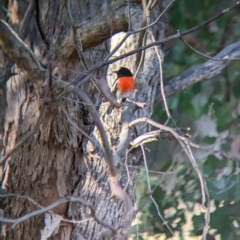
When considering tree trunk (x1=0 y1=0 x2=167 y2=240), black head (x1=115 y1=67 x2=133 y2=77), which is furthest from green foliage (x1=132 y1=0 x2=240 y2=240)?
black head (x1=115 y1=67 x2=133 y2=77)

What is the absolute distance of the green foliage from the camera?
395 centimetres

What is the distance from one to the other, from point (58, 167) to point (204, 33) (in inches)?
63.0

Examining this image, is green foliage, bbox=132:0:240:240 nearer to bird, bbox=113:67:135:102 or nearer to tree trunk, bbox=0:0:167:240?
tree trunk, bbox=0:0:167:240

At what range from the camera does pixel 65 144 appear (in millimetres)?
2844

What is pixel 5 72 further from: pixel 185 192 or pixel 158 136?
pixel 185 192

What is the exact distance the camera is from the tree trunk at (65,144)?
277 cm

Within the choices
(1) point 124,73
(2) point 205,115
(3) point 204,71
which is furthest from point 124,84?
(2) point 205,115

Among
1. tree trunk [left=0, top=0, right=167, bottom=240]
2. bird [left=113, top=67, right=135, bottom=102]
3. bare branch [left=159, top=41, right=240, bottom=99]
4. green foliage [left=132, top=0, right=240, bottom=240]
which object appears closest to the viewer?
bird [left=113, top=67, right=135, bottom=102]

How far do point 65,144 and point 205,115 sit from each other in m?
1.57

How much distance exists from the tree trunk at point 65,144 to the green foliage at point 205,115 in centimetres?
106

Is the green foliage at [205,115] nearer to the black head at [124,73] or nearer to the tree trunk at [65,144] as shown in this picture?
the tree trunk at [65,144]

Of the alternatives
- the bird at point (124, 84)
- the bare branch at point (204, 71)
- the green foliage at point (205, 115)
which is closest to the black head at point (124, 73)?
the bird at point (124, 84)

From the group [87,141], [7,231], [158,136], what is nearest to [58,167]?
[87,141]

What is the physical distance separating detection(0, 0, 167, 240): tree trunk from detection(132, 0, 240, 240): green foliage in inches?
41.9
